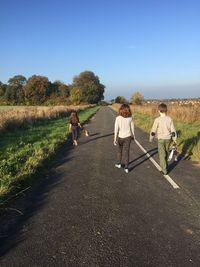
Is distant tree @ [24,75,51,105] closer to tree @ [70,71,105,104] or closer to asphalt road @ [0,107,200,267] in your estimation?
tree @ [70,71,105,104]

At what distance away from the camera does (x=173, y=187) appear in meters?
8.05

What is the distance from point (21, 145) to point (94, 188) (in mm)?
7560

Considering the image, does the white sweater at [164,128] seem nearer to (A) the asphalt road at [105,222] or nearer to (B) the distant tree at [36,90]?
(A) the asphalt road at [105,222]

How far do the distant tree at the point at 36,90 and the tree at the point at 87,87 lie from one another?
10755 millimetres

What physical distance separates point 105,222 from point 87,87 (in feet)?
412

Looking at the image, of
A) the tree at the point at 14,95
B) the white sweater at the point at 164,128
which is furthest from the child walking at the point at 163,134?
the tree at the point at 14,95

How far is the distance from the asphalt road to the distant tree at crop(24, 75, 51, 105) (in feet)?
Result: 358

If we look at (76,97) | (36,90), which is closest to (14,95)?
(36,90)

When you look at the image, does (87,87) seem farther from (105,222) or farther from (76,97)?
(105,222)

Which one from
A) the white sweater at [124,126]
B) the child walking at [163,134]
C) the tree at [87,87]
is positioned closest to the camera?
the child walking at [163,134]

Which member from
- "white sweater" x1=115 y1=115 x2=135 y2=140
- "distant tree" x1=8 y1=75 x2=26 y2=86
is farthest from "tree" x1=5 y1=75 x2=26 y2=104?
"white sweater" x1=115 y1=115 x2=135 y2=140

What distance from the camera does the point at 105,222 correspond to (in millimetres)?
5676

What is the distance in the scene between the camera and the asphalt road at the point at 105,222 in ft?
14.5

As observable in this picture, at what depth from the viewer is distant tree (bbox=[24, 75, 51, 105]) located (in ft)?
379
